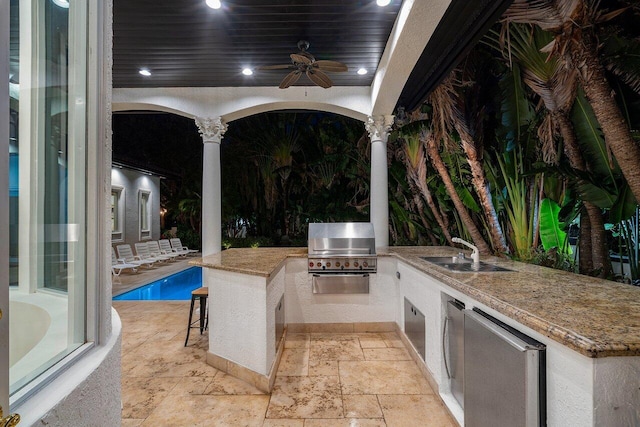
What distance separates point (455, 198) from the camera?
13.9 ft

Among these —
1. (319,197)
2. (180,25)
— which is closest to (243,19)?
(180,25)

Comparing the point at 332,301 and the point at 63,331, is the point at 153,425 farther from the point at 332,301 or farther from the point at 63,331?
the point at 332,301

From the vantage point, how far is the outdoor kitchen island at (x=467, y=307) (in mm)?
1066

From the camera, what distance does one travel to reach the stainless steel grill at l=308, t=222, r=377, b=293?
12.2ft

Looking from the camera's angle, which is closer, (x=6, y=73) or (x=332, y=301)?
(x=6, y=73)

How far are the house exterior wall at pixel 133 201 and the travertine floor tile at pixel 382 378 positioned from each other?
937 cm

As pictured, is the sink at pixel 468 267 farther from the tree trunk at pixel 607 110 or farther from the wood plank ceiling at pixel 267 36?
the wood plank ceiling at pixel 267 36

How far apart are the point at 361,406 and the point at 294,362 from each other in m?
0.93

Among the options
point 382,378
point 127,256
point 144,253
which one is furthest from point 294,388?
point 144,253

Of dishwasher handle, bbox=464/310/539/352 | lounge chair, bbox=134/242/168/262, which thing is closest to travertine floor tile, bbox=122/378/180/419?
dishwasher handle, bbox=464/310/539/352

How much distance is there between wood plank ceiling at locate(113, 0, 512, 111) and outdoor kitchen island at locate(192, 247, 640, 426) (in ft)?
7.02

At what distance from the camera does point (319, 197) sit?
815 centimetres

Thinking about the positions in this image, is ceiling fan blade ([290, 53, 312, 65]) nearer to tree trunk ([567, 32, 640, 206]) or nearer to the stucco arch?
the stucco arch

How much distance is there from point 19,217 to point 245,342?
84.4 inches
